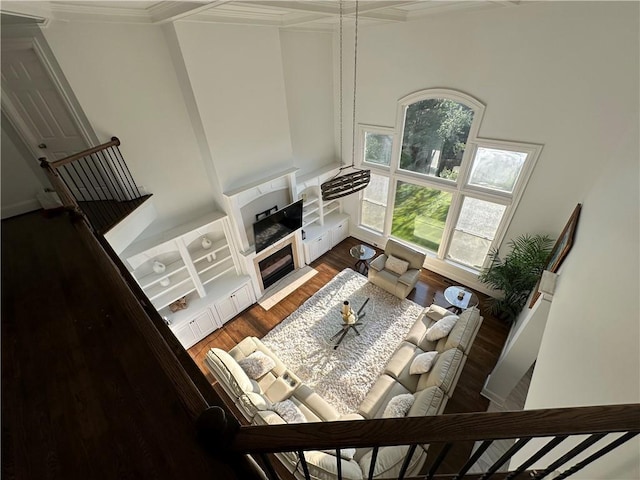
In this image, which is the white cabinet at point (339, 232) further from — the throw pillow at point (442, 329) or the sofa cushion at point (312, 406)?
the sofa cushion at point (312, 406)

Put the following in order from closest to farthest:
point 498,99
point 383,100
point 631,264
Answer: point 631,264, point 498,99, point 383,100

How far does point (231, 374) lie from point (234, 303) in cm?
197

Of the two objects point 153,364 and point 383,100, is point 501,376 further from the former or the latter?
point 383,100

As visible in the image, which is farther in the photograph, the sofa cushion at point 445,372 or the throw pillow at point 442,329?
the throw pillow at point 442,329

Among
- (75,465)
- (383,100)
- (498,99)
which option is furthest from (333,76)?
(75,465)

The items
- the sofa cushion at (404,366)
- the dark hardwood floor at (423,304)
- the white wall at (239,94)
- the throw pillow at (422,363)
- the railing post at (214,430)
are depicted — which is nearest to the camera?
the railing post at (214,430)

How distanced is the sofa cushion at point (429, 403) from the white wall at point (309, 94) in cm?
493

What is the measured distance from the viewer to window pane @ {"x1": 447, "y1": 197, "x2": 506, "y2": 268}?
5.15 metres

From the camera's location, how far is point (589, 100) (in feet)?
11.6

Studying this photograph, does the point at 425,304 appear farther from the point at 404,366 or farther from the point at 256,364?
the point at 256,364

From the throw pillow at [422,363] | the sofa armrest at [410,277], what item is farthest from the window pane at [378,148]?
the throw pillow at [422,363]

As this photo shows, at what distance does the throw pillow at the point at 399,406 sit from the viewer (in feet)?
10.9

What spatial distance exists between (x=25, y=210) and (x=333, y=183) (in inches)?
167

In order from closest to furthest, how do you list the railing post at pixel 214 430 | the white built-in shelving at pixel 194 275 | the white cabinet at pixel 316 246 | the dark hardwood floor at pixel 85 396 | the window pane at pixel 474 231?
the railing post at pixel 214 430
the dark hardwood floor at pixel 85 396
the white built-in shelving at pixel 194 275
the window pane at pixel 474 231
the white cabinet at pixel 316 246
